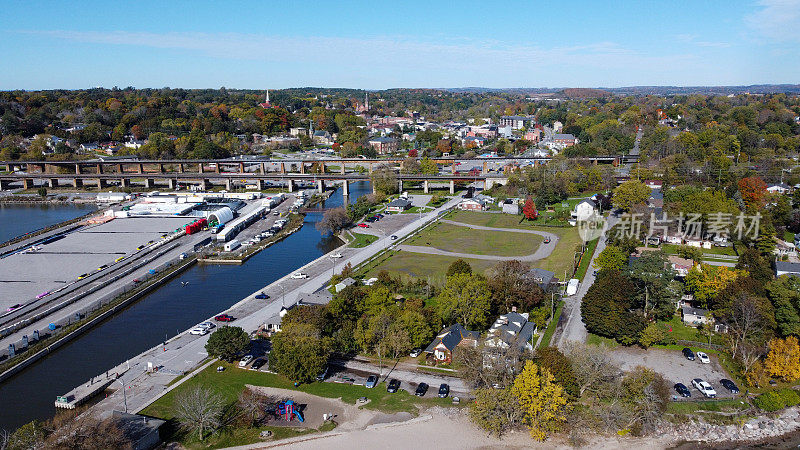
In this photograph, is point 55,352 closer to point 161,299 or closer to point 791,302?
point 161,299

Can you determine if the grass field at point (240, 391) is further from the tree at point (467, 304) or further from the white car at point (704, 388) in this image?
the white car at point (704, 388)

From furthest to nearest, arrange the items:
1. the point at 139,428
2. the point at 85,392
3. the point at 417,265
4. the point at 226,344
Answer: the point at 417,265 < the point at 226,344 < the point at 85,392 < the point at 139,428

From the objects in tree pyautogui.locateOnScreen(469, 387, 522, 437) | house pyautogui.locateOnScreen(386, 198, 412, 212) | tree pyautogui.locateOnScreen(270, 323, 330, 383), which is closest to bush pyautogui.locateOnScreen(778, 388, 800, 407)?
tree pyautogui.locateOnScreen(469, 387, 522, 437)

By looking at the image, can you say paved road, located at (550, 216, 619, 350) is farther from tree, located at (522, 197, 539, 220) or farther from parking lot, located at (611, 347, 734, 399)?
tree, located at (522, 197, 539, 220)

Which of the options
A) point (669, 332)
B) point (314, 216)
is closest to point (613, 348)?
point (669, 332)

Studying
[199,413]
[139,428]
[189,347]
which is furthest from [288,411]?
[189,347]

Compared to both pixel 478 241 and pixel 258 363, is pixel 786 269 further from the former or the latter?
pixel 258 363
